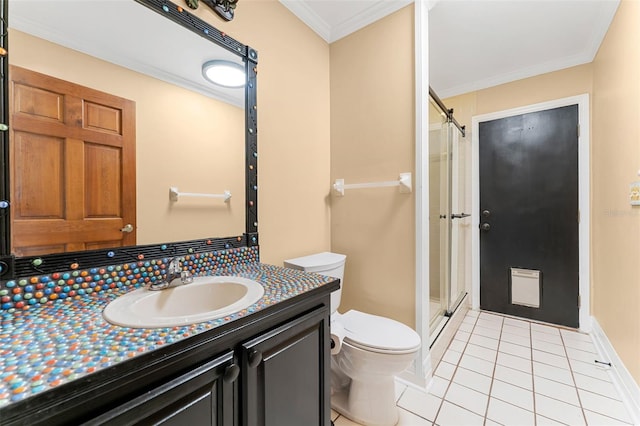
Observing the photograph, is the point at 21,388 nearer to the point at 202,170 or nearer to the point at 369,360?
the point at 202,170

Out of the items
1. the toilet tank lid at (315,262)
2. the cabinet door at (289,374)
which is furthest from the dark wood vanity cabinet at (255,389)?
the toilet tank lid at (315,262)

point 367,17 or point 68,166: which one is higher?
point 367,17

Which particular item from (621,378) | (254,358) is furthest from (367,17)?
(621,378)

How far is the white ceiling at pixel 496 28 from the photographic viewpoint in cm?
177

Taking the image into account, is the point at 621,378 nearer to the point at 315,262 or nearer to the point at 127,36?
the point at 315,262

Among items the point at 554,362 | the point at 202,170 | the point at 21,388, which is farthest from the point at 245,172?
the point at 554,362

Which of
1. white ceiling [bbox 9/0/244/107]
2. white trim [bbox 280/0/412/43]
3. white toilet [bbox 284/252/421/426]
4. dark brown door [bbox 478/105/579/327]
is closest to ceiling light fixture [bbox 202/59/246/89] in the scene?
white ceiling [bbox 9/0/244/107]

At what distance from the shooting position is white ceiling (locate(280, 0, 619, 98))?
1768 mm

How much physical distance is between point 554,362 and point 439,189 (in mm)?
1495

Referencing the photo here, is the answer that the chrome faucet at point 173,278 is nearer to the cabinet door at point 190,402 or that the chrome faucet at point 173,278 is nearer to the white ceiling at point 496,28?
the cabinet door at point 190,402

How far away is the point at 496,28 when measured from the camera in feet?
6.56

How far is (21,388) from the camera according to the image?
411 millimetres

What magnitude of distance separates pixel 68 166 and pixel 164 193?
306 mm

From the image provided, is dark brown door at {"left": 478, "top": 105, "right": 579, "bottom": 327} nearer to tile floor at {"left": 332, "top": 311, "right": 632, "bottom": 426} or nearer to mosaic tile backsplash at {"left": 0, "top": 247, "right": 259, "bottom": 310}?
tile floor at {"left": 332, "top": 311, "right": 632, "bottom": 426}
